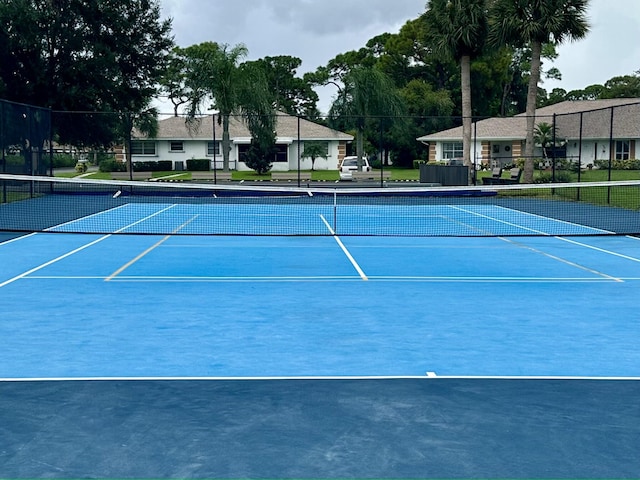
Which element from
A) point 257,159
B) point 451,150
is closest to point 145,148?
point 257,159

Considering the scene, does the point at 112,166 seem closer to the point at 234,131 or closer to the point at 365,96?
the point at 234,131

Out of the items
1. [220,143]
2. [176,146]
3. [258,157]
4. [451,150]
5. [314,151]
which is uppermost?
[220,143]

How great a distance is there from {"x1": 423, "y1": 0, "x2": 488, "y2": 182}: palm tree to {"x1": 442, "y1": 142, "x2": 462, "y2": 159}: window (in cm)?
2746

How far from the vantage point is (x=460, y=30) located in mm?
39312

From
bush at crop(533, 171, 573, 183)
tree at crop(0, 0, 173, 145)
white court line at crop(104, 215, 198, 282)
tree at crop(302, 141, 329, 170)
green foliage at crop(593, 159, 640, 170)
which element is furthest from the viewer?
tree at crop(302, 141, 329, 170)

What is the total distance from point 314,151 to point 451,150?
12.1 meters

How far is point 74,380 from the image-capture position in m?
7.52

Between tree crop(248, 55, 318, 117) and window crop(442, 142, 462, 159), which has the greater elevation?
tree crop(248, 55, 318, 117)

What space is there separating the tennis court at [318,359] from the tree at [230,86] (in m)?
32.2

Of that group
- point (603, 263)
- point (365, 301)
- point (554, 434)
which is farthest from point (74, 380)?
point (603, 263)

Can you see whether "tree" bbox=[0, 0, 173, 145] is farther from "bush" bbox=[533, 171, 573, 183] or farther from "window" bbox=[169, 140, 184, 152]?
"window" bbox=[169, 140, 184, 152]

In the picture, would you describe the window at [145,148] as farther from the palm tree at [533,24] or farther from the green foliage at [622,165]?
the palm tree at [533,24]

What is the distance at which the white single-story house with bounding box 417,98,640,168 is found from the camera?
61469mm

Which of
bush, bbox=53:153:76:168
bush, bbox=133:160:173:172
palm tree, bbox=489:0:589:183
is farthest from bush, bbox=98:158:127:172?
palm tree, bbox=489:0:589:183
